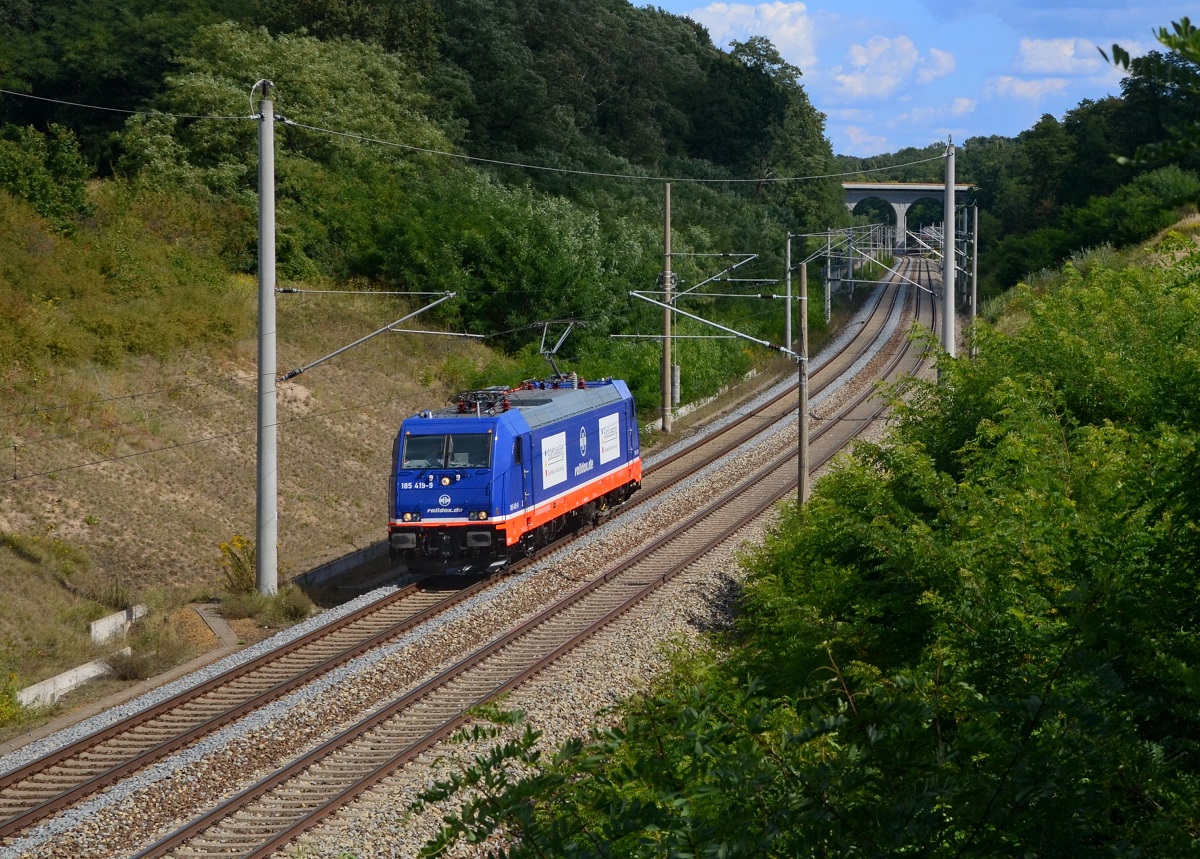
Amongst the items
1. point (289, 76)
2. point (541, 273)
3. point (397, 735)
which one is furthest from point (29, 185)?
point (397, 735)

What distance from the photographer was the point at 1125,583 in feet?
21.5

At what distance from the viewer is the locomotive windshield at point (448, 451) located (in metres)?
21.4

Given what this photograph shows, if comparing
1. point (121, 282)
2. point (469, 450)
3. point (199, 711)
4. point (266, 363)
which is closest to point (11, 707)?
point (199, 711)

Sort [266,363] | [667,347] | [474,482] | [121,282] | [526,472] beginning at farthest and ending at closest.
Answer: [667,347]
[121,282]
[526,472]
[474,482]
[266,363]

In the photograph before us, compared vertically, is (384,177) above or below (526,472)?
above

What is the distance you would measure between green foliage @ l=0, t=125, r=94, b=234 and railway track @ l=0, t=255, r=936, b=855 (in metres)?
17.5

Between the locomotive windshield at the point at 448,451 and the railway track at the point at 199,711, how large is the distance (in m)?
2.29

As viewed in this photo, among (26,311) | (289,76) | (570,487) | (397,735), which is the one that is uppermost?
(289,76)

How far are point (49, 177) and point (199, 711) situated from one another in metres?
21.6

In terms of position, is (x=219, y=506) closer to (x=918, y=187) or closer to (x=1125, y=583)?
(x=1125, y=583)

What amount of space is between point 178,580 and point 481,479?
6.63 m

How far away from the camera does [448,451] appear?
70.9ft

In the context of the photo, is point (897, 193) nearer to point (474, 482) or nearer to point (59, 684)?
point (474, 482)

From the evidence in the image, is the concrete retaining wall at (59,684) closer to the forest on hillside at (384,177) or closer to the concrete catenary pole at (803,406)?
the forest on hillside at (384,177)
